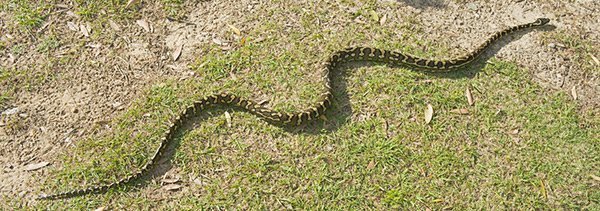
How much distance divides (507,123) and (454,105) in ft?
2.26

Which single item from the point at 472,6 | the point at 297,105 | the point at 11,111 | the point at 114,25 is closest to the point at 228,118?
the point at 297,105

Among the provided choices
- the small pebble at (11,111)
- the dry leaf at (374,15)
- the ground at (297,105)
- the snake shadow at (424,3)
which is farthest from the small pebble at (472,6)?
the small pebble at (11,111)

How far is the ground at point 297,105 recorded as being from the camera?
5.82 m

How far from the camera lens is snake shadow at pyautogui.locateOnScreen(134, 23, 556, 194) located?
596 cm

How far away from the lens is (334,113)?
21.4 feet

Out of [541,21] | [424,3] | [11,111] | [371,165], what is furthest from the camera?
[424,3]

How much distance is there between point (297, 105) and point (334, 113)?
1.60ft

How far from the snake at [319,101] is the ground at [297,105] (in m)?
0.10

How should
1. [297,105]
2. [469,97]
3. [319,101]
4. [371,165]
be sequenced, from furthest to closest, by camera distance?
[469,97] → [297,105] → [319,101] → [371,165]

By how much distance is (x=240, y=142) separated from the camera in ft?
20.3

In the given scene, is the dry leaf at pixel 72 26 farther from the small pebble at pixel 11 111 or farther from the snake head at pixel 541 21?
the snake head at pixel 541 21

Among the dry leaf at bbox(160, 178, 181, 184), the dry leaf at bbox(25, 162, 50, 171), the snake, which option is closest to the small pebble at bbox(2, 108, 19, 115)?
the dry leaf at bbox(25, 162, 50, 171)

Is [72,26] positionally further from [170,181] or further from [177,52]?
[170,181]

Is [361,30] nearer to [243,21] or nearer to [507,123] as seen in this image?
[243,21]
